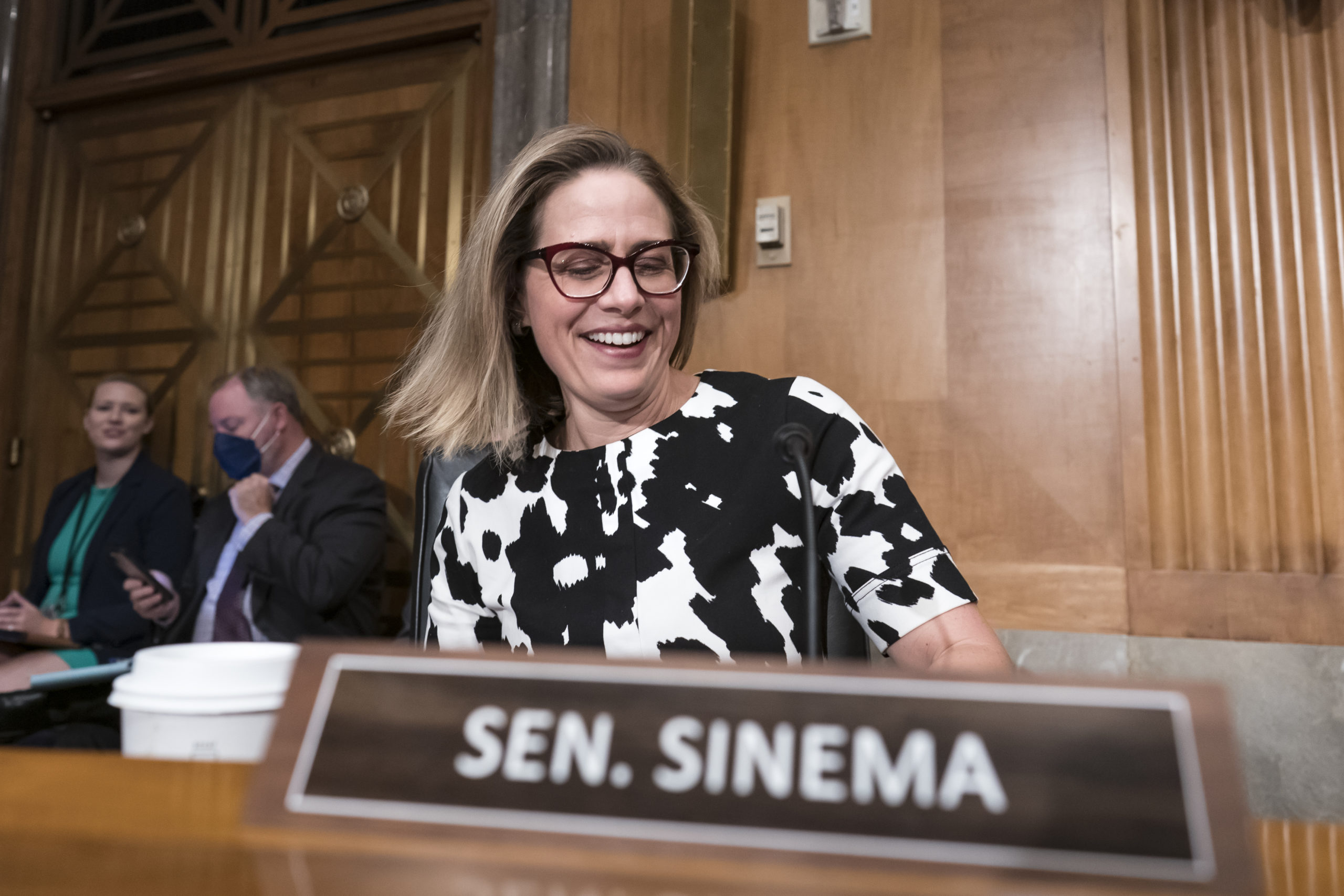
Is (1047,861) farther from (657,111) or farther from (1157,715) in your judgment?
(657,111)

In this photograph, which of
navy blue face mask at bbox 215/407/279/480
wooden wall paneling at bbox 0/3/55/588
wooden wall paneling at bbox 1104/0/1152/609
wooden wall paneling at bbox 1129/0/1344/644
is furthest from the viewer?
wooden wall paneling at bbox 0/3/55/588

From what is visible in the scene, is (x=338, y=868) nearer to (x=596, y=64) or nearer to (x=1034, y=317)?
(x=1034, y=317)

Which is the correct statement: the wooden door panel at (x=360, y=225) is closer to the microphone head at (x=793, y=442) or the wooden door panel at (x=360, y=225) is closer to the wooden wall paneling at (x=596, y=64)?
the wooden wall paneling at (x=596, y=64)

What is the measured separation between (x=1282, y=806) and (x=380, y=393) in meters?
2.38

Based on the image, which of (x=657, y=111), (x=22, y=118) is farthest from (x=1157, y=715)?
(x=22, y=118)

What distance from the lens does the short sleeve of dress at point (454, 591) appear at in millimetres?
1115

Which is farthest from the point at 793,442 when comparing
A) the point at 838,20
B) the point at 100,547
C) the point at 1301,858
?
the point at 100,547

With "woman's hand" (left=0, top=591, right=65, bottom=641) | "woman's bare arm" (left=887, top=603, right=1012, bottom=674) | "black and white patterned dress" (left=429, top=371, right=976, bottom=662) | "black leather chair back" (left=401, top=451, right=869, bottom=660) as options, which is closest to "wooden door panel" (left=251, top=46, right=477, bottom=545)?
"woman's hand" (left=0, top=591, right=65, bottom=641)

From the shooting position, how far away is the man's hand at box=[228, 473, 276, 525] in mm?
2402

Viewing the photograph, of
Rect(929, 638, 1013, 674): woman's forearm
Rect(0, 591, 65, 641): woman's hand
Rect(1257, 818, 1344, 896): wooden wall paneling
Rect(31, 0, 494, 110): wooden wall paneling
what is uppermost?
Rect(31, 0, 494, 110): wooden wall paneling

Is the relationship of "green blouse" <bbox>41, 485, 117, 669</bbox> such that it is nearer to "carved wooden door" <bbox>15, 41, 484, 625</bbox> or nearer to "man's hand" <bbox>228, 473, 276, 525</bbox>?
"carved wooden door" <bbox>15, 41, 484, 625</bbox>

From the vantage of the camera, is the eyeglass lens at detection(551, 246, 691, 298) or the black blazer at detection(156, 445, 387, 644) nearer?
the eyeglass lens at detection(551, 246, 691, 298)

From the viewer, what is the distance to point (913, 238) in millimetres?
2027

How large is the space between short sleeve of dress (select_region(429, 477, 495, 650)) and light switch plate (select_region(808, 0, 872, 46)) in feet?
4.89
